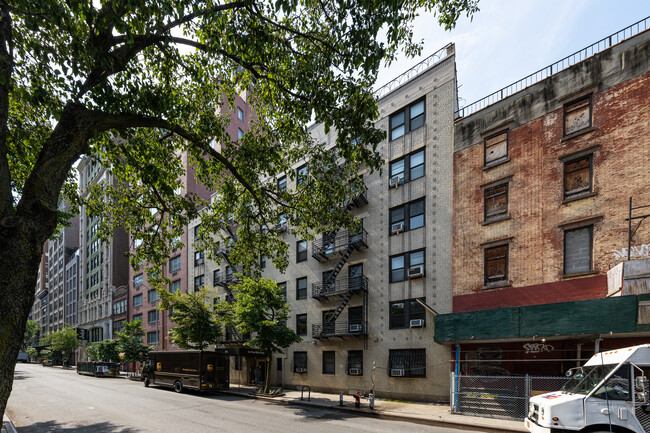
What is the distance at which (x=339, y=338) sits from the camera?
1017 inches

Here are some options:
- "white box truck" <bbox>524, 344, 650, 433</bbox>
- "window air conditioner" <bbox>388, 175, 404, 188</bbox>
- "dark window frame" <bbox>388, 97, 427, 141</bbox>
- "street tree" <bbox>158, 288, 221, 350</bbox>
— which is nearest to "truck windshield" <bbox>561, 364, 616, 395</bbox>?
"white box truck" <bbox>524, 344, 650, 433</bbox>

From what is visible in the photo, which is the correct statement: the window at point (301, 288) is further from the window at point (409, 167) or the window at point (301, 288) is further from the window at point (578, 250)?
the window at point (578, 250)

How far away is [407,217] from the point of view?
77.3 feet

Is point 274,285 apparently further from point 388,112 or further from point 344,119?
point 344,119

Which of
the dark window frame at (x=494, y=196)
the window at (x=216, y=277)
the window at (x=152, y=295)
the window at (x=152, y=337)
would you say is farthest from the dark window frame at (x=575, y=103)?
the window at (x=152, y=337)

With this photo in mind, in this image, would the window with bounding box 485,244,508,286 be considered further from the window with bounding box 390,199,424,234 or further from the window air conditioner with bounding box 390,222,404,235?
the window air conditioner with bounding box 390,222,404,235

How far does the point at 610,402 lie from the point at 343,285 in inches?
718

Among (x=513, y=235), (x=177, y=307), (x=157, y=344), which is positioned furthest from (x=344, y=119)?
(x=157, y=344)

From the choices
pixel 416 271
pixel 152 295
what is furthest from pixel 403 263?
pixel 152 295

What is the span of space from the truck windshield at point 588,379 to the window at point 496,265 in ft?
29.0

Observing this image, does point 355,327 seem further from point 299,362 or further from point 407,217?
point 407,217

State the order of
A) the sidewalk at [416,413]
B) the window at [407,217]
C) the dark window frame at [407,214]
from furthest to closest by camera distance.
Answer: the window at [407,217] → the dark window frame at [407,214] → the sidewalk at [416,413]

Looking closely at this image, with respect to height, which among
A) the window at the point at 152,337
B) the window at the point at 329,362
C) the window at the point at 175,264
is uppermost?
the window at the point at 175,264

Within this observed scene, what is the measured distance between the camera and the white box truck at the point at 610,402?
27.9 feet
